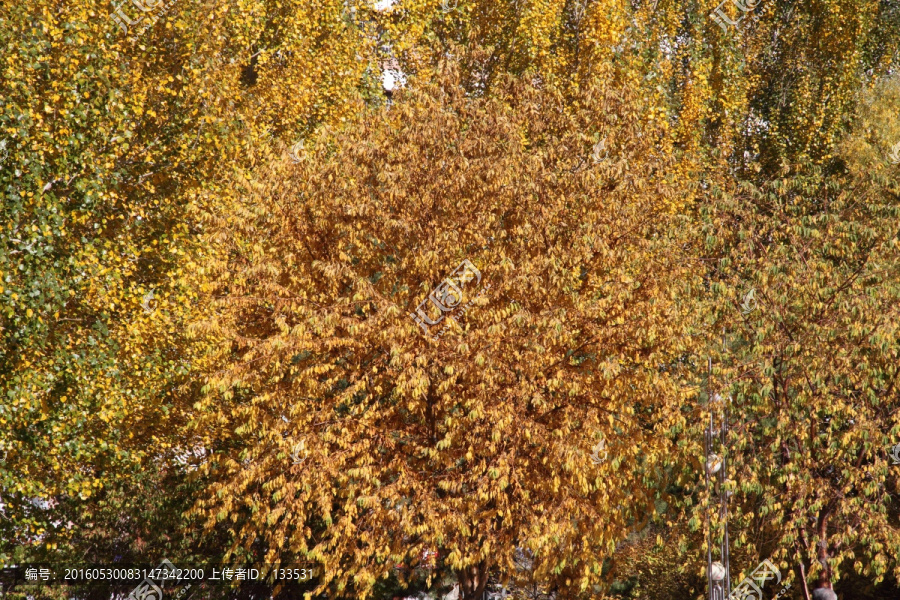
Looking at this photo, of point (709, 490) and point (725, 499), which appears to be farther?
point (725, 499)

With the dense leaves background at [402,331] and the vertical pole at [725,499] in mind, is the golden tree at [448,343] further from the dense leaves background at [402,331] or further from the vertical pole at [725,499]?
the vertical pole at [725,499]

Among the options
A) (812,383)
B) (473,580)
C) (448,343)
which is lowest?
(473,580)

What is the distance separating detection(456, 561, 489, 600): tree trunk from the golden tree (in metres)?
0.07

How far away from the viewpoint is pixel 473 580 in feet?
50.1

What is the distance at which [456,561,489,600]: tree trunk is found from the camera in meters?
15.0

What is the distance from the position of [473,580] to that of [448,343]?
15.0ft

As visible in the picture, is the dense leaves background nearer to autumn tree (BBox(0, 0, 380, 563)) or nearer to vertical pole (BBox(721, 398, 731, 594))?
autumn tree (BBox(0, 0, 380, 563))

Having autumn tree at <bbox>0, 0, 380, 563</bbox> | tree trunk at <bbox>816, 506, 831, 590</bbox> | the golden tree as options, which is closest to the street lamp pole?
the golden tree

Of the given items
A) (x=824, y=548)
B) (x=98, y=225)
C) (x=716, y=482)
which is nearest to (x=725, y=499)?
(x=716, y=482)

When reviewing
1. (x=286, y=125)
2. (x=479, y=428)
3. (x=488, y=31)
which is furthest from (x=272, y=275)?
(x=488, y=31)

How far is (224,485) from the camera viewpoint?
13.7 meters

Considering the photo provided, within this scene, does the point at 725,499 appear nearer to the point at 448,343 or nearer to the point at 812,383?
the point at 812,383

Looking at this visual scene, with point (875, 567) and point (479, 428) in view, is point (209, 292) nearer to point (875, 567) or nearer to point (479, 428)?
point (479, 428)

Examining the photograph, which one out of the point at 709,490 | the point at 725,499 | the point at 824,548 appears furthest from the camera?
the point at 824,548
